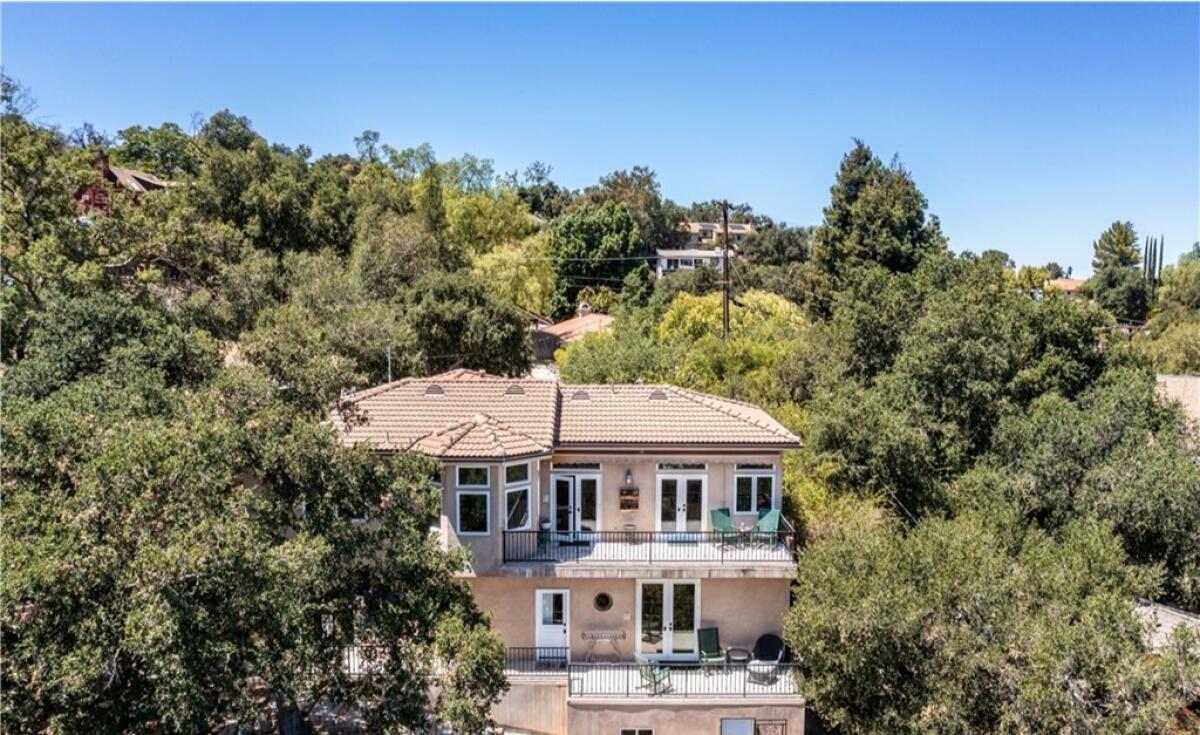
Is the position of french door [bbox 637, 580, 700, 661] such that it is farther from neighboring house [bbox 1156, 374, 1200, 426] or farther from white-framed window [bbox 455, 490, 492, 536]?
neighboring house [bbox 1156, 374, 1200, 426]

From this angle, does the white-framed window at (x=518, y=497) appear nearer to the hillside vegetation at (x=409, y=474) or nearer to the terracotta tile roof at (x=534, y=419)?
the terracotta tile roof at (x=534, y=419)

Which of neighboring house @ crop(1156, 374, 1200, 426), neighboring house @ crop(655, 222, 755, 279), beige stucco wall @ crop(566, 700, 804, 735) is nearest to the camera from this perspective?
beige stucco wall @ crop(566, 700, 804, 735)

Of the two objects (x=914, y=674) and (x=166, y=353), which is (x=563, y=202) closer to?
(x=166, y=353)

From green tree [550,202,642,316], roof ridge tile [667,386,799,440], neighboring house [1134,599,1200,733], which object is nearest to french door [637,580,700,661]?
roof ridge tile [667,386,799,440]

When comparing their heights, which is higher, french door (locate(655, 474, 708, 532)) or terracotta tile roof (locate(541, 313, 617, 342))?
terracotta tile roof (locate(541, 313, 617, 342))

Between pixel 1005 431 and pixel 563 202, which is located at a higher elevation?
pixel 563 202

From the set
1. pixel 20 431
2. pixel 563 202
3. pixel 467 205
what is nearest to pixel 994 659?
pixel 20 431
